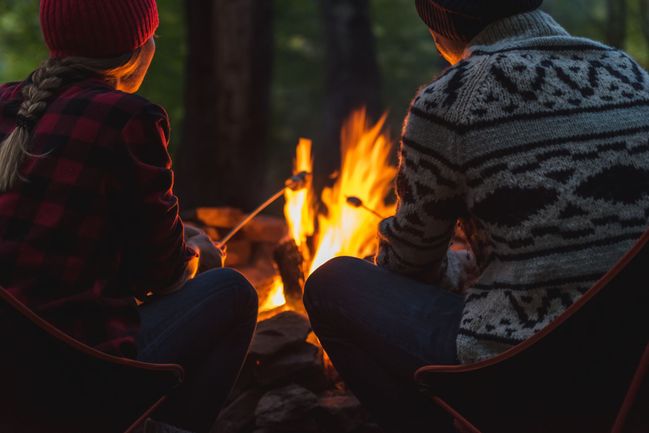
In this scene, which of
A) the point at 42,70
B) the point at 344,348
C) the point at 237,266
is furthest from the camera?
the point at 237,266

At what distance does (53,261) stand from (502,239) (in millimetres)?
1115

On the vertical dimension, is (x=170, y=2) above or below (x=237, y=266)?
above

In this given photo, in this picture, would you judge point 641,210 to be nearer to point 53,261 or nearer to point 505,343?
point 505,343

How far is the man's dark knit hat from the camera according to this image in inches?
78.4

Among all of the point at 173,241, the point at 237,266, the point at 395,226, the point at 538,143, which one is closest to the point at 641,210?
the point at 538,143

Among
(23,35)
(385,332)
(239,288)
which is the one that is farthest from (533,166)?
(23,35)

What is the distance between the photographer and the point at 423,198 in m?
1.95

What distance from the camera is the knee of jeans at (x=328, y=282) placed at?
221 centimetres

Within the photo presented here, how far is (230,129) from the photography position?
19.5 ft

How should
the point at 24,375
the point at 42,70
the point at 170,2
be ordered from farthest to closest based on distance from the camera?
the point at 170,2 → the point at 42,70 → the point at 24,375

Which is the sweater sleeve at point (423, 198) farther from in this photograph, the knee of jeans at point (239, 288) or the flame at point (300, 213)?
the flame at point (300, 213)

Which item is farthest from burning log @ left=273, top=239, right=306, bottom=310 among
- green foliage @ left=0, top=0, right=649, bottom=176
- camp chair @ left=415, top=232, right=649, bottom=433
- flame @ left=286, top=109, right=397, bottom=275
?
green foliage @ left=0, top=0, right=649, bottom=176

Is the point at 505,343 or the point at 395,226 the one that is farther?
the point at 395,226

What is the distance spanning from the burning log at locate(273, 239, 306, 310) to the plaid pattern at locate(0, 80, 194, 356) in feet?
5.24
